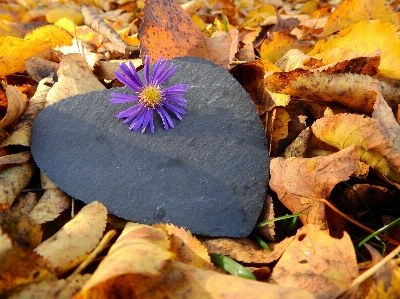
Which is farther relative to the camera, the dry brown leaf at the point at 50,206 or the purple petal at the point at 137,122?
the purple petal at the point at 137,122

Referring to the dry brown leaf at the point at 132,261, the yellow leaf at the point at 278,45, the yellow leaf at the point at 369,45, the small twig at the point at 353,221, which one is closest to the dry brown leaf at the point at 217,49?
the yellow leaf at the point at 278,45

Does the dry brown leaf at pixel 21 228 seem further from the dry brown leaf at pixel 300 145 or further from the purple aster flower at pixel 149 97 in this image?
the dry brown leaf at pixel 300 145

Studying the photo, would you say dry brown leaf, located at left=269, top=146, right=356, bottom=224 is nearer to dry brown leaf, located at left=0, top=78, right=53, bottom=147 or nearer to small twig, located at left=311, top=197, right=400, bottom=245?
small twig, located at left=311, top=197, right=400, bottom=245

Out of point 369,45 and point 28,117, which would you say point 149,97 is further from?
point 369,45

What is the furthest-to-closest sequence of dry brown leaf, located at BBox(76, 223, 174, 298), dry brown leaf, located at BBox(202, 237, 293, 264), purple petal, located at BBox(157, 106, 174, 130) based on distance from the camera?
1. purple petal, located at BBox(157, 106, 174, 130)
2. dry brown leaf, located at BBox(202, 237, 293, 264)
3. dry brown leaf, located at BBox(76, 223, 174, 298)

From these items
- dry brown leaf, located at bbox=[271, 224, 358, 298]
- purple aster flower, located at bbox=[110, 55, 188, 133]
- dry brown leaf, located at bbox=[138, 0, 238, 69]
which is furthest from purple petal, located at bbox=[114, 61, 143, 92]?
dry brown leaf, located at bbox=[271, 224, 358, 298]

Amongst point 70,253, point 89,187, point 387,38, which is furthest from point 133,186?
point 387,38
